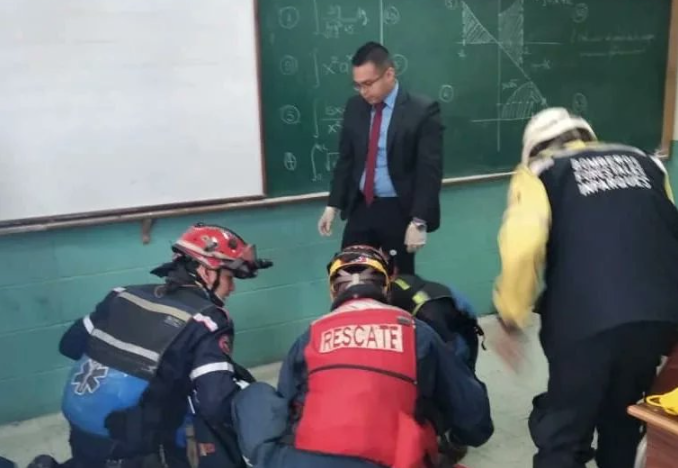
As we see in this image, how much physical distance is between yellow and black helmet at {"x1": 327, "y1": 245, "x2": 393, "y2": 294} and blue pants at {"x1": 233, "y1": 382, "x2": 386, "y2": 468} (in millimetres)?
389

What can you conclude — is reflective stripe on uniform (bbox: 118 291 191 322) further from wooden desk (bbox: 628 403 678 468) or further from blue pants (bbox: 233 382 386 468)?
wooden desk (bbox: 628 403 678 468)

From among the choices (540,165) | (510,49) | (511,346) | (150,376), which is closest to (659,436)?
(511,346)

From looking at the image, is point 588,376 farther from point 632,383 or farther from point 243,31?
point 243,31

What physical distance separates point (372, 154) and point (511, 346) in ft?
4.29

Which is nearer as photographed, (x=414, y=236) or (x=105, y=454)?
(x=105, y=454)

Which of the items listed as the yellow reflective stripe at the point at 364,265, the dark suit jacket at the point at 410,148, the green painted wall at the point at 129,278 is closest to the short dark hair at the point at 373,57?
the dark suit jacket at the point at 410,148

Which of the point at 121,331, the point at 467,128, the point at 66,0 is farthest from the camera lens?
the point at 467,128

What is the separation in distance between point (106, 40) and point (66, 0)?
0.68ft

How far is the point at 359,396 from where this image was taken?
1.82 meters

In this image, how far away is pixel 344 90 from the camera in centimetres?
376

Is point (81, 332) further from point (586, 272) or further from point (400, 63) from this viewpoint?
point (400, 63)

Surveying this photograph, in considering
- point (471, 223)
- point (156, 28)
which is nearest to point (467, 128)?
point (471, 223)

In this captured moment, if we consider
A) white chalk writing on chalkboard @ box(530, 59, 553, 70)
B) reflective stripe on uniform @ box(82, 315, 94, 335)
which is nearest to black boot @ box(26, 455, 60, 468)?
reflective stripe on uniform @ box(82, 315, 94, 335)

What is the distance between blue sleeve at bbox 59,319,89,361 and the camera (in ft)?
8.12
